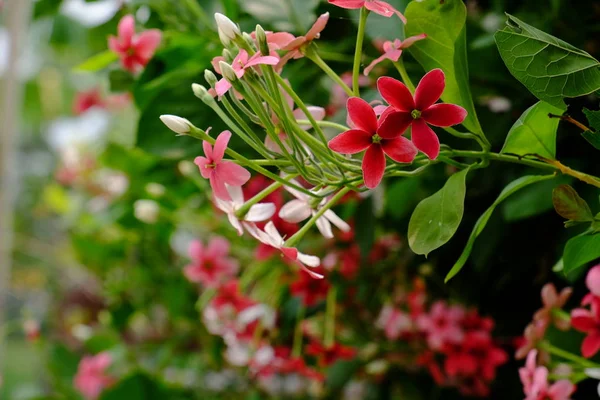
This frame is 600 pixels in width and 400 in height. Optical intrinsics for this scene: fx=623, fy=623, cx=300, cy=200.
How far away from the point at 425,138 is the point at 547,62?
53mm

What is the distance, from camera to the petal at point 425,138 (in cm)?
22

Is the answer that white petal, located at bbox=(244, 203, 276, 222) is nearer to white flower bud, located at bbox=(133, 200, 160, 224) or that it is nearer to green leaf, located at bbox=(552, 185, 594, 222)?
green leaf, located at bbox=(552, 185, 594, 222)

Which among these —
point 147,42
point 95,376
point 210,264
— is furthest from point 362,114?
point 95,376

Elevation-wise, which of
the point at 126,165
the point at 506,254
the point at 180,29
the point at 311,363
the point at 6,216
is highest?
the point at 180,29

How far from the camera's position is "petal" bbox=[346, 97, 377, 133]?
22cm

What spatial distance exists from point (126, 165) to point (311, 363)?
296mm

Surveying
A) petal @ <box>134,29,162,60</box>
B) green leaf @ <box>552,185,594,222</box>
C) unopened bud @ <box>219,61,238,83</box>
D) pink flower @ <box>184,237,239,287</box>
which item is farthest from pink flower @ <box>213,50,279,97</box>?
pink flower @ <box>184,237,239,287</box>

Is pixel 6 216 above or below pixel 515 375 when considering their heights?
below

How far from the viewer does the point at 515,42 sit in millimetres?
222

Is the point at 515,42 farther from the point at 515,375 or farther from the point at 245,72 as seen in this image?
the point at 515,375

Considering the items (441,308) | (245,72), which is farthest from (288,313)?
(245,72)

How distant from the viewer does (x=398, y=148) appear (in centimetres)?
22

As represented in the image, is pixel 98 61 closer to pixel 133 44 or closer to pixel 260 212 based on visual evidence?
pixel 133 44

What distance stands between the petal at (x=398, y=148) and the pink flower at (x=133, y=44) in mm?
261
